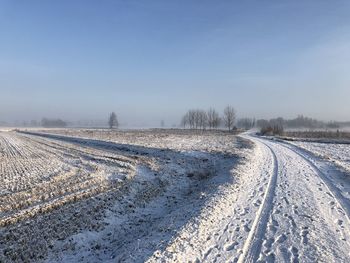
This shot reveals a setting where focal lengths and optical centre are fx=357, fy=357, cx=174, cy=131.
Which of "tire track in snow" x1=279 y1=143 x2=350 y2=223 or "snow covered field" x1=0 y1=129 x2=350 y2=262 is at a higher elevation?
"tire track in snow" x1=279 y1=143 x2=350 y2=223

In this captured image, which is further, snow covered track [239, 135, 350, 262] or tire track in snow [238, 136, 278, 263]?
snow covered track [239, 135, 350, 262]

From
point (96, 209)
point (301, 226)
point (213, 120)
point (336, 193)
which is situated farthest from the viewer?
point (213, 120)

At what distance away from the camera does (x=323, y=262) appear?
27.6ft

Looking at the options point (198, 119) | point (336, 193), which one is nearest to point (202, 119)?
point (198, 119)

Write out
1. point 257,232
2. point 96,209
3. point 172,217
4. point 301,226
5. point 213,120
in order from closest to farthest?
point 257,232 < point 301,226 < point 172,217 < point 96,209 < point 213,120

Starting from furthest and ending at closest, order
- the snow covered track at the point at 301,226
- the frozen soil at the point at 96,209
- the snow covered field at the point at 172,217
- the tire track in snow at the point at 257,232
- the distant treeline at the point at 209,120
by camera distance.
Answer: the distant treeline at the point at 209,120 < the frozen soil at the point at 96,209 < the snow covered field at the point at 172,217 < the snow covered track at the point at 301,226 < the tire track in snow at the point at 257,232

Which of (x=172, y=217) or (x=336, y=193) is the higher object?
(x=336, y=193)

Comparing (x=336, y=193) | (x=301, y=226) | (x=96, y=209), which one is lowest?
(x=96, y=209)

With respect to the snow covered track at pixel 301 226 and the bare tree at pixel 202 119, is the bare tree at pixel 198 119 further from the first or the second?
the snow covered track at pixel 301 226

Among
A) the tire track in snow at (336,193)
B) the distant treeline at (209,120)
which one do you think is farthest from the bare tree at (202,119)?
the tire track in snow at (336,193)

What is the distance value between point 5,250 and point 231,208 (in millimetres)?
7513

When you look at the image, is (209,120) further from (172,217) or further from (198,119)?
(172,217)

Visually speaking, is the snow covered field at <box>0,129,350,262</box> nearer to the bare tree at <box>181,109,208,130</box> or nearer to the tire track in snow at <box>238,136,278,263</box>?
the tire track in snow at <box>238,136,278,263</box>

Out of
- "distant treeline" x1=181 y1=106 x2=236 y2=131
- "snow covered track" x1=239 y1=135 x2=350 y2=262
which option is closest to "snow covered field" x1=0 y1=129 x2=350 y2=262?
"snow covered track" x1=239 y1=135 x2=350 y2=262
